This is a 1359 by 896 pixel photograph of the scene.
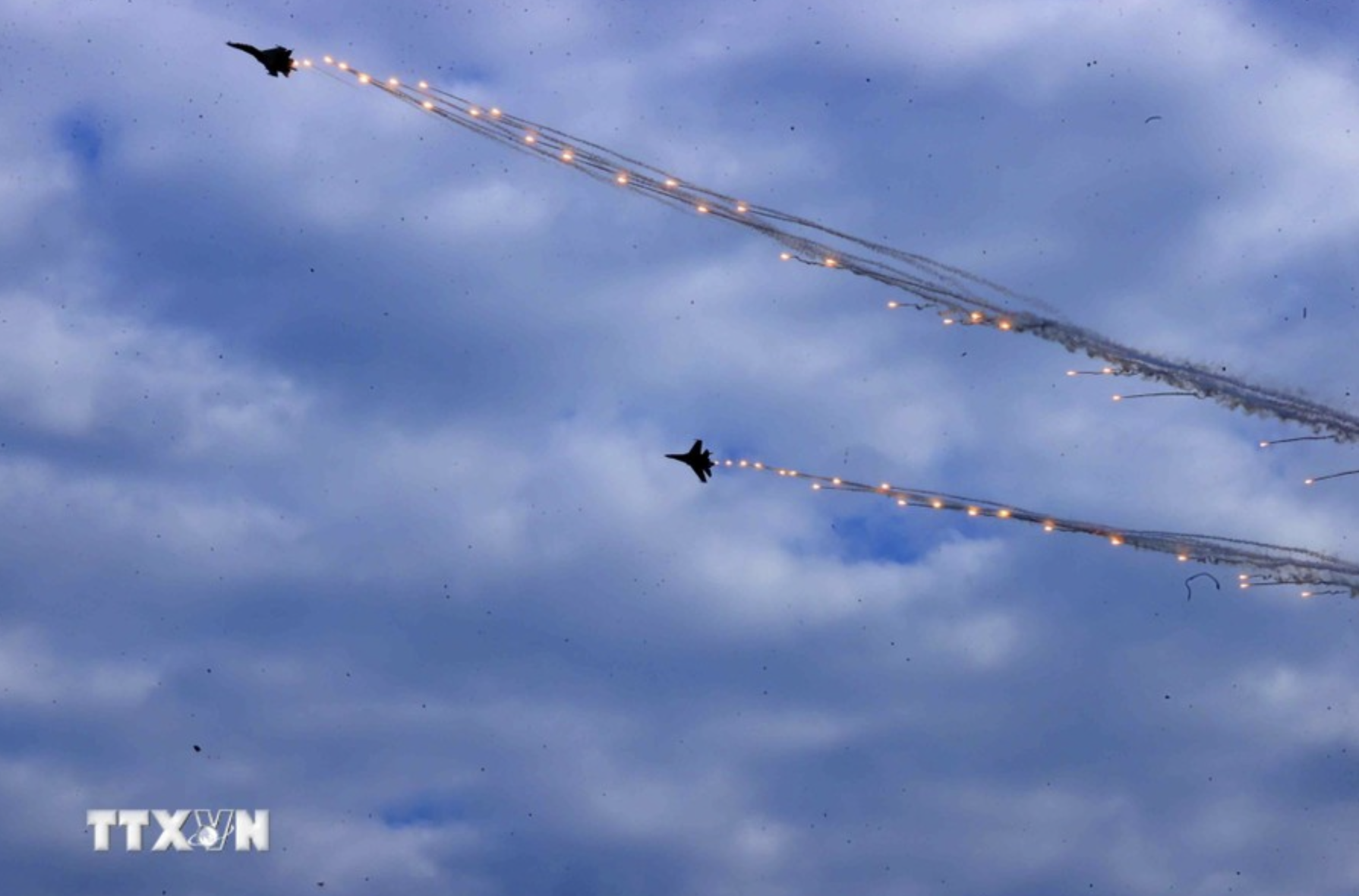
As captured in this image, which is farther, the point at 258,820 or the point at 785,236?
the point at 258,820

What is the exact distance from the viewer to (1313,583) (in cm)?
8294

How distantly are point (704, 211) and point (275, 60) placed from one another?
1969cm

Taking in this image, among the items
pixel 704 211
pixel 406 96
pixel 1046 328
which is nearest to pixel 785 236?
pixel 704 211

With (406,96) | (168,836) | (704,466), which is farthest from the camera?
(168,836)

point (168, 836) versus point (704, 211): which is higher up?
point (704, 211)

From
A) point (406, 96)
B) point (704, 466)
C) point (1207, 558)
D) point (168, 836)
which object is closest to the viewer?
A: point (406, 96)

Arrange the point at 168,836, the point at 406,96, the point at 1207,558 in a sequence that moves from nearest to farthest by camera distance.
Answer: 1. the point at 406,96
2. the point at 1207,558
3. the point at 168,836

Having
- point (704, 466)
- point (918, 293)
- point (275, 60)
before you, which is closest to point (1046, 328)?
point (918, 293)

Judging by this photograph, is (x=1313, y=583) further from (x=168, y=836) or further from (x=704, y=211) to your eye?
(x=168, y=836)

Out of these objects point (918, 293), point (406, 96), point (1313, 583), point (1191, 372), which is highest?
point (406, 96)

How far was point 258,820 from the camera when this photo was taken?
11669cm

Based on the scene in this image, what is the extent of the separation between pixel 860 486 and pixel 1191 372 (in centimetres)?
1617

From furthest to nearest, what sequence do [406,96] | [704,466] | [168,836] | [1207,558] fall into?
1. [168,836]
2. [704,466]
3. [1207,558]
4. [406,96]

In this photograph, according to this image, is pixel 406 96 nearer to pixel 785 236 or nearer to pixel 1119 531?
pixel 785 236
